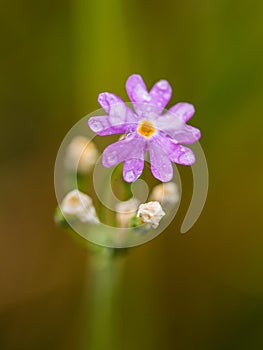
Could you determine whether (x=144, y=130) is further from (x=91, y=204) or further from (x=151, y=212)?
(x=91, y=204)

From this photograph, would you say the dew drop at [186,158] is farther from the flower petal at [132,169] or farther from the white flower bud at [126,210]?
the white flower bud at [126,210]

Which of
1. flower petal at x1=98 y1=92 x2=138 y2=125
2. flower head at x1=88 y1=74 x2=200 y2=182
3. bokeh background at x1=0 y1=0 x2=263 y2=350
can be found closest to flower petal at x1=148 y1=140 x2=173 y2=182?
flower head at x1=88 y1=74 x2=200 y2=182

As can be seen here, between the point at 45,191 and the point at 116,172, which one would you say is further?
the point at 45,191

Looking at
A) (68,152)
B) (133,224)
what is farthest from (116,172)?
(68,152)

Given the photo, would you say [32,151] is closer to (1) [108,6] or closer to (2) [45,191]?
(2) [45,191]

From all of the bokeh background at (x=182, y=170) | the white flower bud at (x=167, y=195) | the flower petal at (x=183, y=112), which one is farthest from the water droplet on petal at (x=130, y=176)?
the bokeh background at (x=182, y=170)

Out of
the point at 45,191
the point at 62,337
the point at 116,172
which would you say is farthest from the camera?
the point at 45,191
